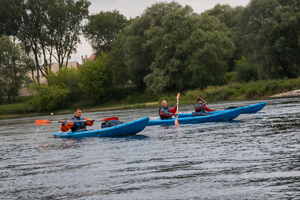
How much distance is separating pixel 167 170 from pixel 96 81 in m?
48.5

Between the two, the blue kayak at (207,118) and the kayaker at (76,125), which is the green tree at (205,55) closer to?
the blue kayak at (207,118)

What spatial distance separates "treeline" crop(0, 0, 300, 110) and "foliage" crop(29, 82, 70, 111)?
152mm

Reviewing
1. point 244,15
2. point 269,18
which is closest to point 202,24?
point 244,15

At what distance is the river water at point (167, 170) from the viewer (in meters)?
5.28

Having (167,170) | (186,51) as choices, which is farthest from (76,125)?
(186,51)

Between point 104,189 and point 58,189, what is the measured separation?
892 mm

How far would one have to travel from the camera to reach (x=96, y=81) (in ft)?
178

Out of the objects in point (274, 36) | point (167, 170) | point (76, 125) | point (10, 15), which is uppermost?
point (10, 15)

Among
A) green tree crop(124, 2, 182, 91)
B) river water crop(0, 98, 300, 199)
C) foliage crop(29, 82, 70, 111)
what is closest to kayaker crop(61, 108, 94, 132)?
river water crop(0, 98, 300, 199)

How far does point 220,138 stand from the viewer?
10.4 m

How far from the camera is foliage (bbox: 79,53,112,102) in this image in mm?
54062

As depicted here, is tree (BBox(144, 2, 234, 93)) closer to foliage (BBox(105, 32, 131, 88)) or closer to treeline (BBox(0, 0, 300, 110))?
treeline (BBox(0, 0, 300, 110))

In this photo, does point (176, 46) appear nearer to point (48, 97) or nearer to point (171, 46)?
point (171, 46)

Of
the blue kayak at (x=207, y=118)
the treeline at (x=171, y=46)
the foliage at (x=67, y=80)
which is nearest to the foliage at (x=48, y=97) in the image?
the treeline at (x=171, y=46)
